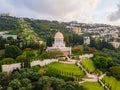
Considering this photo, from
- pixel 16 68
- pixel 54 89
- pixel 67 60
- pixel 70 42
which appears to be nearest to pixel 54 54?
pixel 67 60

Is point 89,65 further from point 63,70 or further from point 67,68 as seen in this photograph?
point 63,70

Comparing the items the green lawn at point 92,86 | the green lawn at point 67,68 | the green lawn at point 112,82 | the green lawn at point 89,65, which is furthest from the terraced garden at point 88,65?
the green lawn at point 92,86

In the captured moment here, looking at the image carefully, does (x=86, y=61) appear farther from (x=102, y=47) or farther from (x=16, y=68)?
(x=102, y=47)

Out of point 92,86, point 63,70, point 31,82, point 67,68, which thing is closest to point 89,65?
point 67,68

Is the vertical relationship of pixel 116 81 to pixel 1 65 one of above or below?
below

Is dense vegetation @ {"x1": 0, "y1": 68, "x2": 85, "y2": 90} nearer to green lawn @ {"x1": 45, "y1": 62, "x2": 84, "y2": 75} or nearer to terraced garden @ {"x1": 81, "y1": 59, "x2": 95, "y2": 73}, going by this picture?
green lawn @ {"x1": 45, "y1": 62, "x2": 84, "y2": 75}
